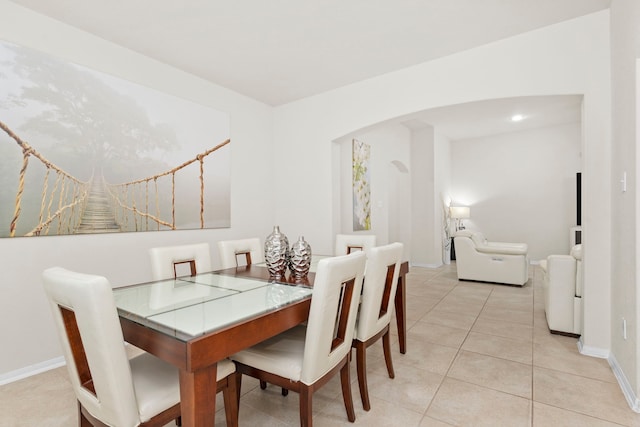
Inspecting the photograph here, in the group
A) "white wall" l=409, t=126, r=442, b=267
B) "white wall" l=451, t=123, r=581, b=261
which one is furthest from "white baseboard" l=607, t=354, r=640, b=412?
"white wall" l=451, t=123, r=581, b=261

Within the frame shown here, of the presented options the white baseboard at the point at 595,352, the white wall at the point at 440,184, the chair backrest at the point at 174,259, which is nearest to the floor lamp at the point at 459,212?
the white wall at the point at 440,184

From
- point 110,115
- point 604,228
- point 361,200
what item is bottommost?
point 604,228

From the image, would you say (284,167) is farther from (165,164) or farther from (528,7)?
(528,7)

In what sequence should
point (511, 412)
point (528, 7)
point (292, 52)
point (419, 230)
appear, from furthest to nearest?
point (419, 230), point (292, 52), point (528, 7), point (511, 412)

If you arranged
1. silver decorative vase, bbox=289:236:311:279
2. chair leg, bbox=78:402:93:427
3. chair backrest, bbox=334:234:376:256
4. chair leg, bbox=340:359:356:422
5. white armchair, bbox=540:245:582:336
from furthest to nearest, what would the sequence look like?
chair backrest, bbox=334:234:376:256 → white armchair, bbox=540:245:582:336 → silver decorative vase, bbox=289:236:311:279 → chair leg, bbox=340:359:356:422 → chair leg, bbox=78:402:93:427

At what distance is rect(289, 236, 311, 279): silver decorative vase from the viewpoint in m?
2.15

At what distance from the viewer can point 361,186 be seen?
5.43m

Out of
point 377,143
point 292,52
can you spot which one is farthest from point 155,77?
point 377,143

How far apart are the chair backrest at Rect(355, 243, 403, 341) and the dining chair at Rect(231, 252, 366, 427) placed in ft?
0.59

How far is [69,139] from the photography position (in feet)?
8.62

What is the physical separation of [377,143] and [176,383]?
17.1ft

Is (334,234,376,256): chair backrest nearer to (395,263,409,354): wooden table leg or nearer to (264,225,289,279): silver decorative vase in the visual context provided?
(395,263,409,354): wooden table leg

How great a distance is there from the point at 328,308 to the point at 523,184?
7.21 meters

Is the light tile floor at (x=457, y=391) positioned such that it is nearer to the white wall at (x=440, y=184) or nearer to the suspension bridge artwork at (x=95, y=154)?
the suspension bridge artwork at (x=95, y=154)
